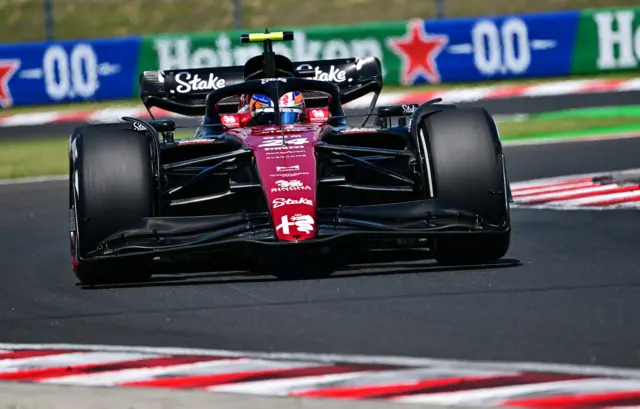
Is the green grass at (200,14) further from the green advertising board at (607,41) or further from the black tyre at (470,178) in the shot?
the black tyre at (470,178)

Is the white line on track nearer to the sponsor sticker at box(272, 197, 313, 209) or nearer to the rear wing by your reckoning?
the sponsor sticker at box(272, 197, 313, 209)

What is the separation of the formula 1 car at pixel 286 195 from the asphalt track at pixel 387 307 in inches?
9.2

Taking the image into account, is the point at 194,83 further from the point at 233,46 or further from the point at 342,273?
the point at 233,46

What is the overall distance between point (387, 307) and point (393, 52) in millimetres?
15316

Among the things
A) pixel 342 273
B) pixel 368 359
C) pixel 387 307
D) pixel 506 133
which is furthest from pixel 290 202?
pixel 506 133

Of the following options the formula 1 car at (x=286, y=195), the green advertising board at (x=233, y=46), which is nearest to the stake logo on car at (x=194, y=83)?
the formula 1 car at (x=286, y=195)

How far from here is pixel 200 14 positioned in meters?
30.0

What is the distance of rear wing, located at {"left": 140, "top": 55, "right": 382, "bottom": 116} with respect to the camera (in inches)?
466

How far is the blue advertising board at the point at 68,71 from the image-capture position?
22203 mm

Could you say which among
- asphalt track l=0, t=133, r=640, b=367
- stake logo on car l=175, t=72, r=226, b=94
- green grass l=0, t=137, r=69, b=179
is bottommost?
green grass l=0, t=137, r=69, b=179

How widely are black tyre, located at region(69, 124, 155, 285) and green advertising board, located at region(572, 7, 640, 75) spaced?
14.6 metres

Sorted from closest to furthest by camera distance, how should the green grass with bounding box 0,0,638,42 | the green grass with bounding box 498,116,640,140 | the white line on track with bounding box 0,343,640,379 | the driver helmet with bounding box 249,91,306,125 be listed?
the white line on track with bounding box 0,343,640,379 → the driver helmet with bounding box 249,91,306,125 → the green grass with bounding box 498,116,640,140 → the green grass with bounding box 0,0,638,42

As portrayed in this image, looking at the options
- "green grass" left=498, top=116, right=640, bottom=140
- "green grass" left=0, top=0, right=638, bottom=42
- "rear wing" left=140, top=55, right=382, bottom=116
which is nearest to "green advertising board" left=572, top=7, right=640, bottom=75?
"green grass" left=498, top=116, right=640, bottom=140

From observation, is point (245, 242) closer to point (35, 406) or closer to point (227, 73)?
point (35, 406)
